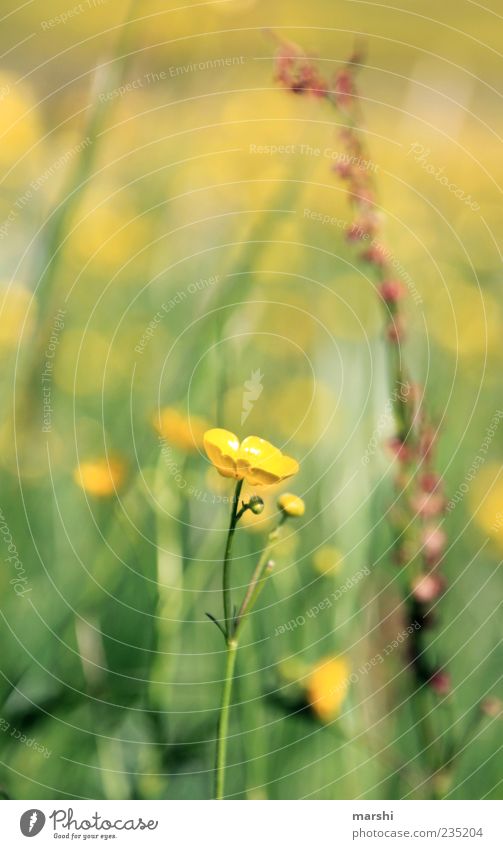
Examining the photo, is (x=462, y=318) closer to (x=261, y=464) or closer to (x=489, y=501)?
(x=489, y=501)

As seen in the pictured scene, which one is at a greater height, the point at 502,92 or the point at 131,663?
the point at 502,92

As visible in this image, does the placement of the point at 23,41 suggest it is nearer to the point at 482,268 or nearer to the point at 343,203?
the point at 343,203

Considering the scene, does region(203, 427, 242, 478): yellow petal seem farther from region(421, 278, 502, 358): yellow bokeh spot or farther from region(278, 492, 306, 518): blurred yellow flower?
region(421, 278, 502, 358): yellow bokeh spot

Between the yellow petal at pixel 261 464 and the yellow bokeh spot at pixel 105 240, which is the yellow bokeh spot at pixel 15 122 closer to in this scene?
the yellow bokeh spot at pixel 105 240

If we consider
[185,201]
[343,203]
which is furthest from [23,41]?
[343,203]

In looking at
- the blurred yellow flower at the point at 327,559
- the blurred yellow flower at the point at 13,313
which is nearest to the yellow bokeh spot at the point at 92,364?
the blurred yellow flower at the point at 13,313

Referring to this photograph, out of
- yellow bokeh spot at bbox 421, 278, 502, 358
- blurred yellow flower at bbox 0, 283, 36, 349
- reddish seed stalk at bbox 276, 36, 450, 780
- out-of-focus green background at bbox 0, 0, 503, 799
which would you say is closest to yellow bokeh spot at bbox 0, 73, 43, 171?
out-of-focus green background at bbox 0, 0, 503, 799
